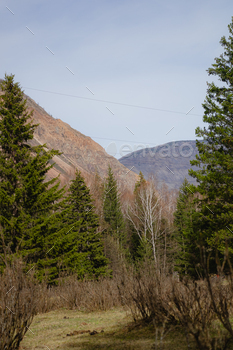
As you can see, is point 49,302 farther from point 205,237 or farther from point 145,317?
point 205,237

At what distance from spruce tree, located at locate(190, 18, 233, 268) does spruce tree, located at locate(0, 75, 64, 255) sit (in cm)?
800

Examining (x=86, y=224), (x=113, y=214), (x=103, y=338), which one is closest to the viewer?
(x=103, y=338)

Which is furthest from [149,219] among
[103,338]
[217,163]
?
[103,338]

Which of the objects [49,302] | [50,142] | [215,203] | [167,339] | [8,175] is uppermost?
[50,142]

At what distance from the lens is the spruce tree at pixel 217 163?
47.3ft

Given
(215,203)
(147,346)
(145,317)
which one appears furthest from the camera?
(215,203)

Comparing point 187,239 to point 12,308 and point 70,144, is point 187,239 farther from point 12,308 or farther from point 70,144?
point 70,144

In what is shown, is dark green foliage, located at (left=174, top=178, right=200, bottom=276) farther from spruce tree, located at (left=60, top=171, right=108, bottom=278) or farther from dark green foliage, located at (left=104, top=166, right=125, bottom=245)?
spruce tree, located at (left=60, top=171, right=108, bottom=278)

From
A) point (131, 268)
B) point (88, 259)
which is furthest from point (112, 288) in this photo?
point (88, 259)

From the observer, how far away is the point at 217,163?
594 inches

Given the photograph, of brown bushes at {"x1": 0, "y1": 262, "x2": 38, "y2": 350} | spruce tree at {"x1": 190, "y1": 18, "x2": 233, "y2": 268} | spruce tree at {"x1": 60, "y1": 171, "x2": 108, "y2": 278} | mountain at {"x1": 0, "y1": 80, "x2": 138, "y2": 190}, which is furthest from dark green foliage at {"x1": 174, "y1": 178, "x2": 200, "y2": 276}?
mountain at {"x1": 0, "y1": 80, "x2": 138, "y2": 190}

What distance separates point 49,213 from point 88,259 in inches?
464

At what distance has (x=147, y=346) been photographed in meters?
4.11

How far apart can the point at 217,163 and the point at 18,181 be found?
10.5 m
